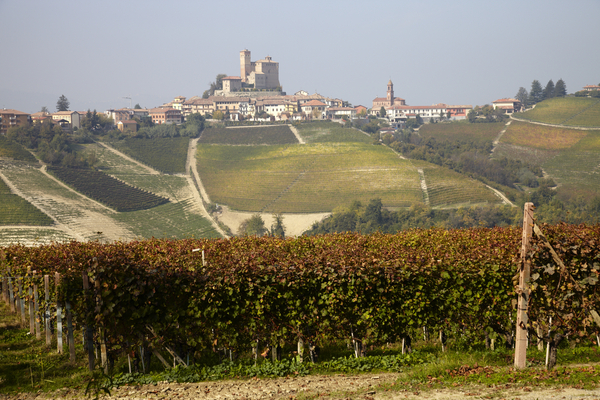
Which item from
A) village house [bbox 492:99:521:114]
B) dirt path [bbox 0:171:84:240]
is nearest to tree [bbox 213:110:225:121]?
dirt path [bbox 0:171:84:240]

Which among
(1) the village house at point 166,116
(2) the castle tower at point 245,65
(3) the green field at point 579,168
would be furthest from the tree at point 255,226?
(2) the castle tower at point 245,65

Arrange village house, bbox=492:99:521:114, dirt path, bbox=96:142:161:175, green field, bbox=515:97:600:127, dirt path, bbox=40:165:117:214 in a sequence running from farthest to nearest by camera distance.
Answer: village house, bbox=492:99:521:114, green field, bbox=515:97:600:127, dirt path, bbox=96:142:161:175, dirt path, bbox=40:165:117:214

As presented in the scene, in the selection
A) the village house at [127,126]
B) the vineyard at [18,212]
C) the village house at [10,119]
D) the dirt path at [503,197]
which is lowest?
the dirt path at [503,197]

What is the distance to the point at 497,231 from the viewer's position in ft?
31.3

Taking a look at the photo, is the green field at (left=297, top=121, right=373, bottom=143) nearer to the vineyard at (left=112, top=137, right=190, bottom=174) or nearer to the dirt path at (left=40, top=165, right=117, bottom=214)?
the vineyard at (left=112, top=137, right=190, bottom=174)

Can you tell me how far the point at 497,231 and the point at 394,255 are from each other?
3611 mm

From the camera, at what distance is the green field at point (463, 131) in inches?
4336

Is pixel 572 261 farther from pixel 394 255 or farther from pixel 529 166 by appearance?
pixel 529 166

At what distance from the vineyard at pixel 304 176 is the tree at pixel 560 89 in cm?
6619

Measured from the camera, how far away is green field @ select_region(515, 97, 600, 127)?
341 ft

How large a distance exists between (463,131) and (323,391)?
118 meters

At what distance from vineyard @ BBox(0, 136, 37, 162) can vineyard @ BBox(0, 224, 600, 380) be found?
83781mm

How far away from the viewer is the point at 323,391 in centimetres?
547

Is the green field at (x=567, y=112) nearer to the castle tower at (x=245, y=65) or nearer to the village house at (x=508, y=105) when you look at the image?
the village house at (x=508, y=105)
